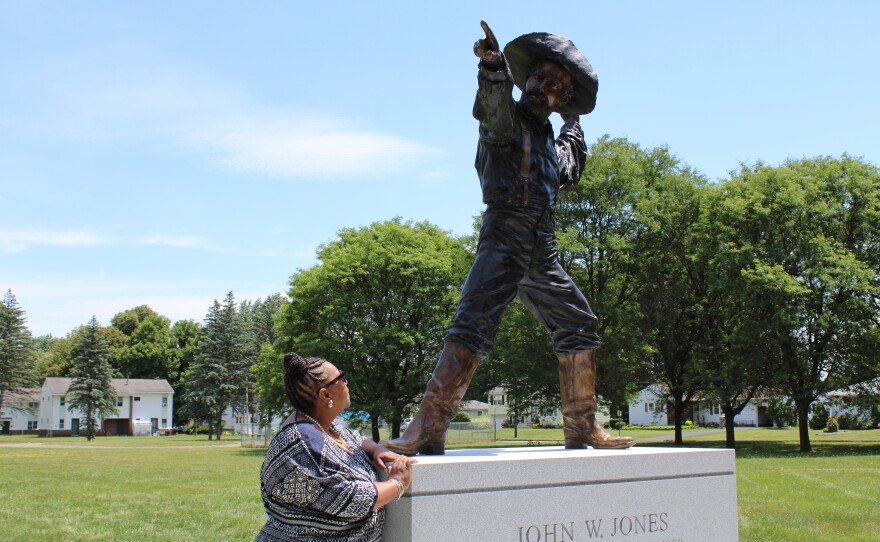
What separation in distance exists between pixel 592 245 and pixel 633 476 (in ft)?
87.1

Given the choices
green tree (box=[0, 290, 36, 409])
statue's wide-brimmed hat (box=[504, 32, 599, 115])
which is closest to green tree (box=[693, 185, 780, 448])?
statue's wide-brimmed hat (box=[504, 32, 599, 115])

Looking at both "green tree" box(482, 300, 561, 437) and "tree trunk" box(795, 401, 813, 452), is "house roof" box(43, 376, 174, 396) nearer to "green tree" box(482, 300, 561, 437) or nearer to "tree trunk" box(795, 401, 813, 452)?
"green tree" box(482, 300, 561, 437)

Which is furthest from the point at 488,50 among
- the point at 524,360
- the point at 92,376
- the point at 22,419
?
the point at 22,419

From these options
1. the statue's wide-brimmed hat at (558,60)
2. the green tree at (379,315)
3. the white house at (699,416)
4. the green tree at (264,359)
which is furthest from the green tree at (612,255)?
the white house at (699,416)

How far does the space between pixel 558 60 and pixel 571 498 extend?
116 inches

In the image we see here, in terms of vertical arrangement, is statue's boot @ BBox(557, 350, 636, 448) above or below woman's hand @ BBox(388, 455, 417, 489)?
above

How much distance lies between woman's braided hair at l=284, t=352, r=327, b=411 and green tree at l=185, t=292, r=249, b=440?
63489 mm

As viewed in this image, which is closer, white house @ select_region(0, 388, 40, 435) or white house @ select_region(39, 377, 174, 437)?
white house @ select_region(39, 377, 174, 437)

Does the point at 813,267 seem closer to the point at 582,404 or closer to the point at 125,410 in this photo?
the point at 582,404

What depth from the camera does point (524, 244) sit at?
5094mm

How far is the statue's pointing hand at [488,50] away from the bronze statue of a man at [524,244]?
58 millimetres

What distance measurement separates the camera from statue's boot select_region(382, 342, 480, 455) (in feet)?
15.3

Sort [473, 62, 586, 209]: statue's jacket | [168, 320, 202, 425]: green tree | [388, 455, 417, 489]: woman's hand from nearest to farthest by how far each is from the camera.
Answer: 1. [388, 455, 417, 489]: woman's hand
2. [473, 62, 586, 209]: statue's jacket
3. [168, 320, 202, 425]: green tree

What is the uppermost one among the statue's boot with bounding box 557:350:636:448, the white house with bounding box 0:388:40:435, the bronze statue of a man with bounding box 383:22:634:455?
the bronze statue of a man with bounding box 383:22:634:455
